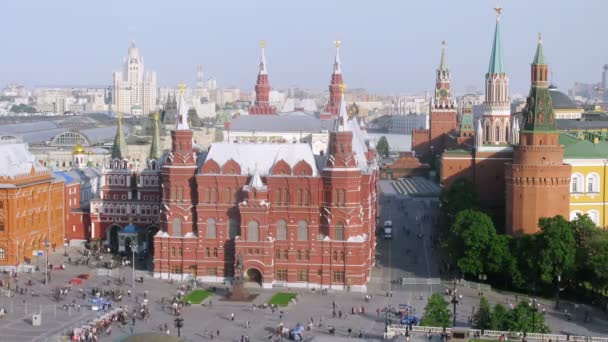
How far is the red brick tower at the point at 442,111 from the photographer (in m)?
157

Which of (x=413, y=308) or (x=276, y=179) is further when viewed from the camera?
(x=276, y=179)

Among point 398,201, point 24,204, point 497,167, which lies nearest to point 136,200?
point 24,204

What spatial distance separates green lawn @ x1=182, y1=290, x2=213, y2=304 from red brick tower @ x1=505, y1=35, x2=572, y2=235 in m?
24.3

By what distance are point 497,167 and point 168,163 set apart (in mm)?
36743

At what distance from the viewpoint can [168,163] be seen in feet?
252

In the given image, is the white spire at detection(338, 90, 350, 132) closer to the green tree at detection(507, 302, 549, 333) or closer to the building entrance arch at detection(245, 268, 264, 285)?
the building entrance arch at detection(245, 268, 264, 285)

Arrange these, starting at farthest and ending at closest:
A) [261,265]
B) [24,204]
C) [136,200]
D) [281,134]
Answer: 1. [281,134]
2. [136,200]
3. [24,204]
4. [261,265]

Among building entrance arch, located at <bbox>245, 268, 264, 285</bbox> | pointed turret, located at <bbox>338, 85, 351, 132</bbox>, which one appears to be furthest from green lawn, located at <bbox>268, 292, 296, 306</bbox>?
pointed turret, located at <bbox>338, 85, 351, 132</bbox>

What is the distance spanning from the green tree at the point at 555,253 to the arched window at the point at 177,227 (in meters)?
26.1

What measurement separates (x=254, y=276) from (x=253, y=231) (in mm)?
3402

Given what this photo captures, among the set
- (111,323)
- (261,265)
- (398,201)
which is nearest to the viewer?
(111,323)

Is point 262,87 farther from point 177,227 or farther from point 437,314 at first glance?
point 437,314

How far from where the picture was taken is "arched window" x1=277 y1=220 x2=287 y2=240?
2943 inches

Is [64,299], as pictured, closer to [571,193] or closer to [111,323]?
[111,323]
